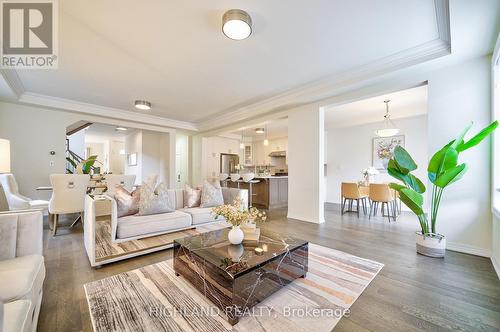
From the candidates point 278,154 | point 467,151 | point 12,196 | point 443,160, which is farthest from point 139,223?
point 278,154

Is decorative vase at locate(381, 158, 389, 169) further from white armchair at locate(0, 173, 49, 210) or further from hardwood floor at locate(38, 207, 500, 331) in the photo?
white armchair at locate(0, 173, 49, 210)

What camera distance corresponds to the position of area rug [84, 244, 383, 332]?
1403 mm

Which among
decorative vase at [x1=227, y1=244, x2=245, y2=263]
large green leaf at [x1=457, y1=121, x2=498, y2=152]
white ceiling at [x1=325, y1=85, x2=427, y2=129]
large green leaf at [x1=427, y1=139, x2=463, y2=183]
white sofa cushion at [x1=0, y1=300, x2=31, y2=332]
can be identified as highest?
white ceiling at [x1=325, y1=85, x2=427, y2=129]

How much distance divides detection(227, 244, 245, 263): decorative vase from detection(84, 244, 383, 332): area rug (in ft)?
1.29

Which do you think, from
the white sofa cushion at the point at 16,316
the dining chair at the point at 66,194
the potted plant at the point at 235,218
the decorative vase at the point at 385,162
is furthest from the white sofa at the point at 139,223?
the decorative vase at the point at 385,162

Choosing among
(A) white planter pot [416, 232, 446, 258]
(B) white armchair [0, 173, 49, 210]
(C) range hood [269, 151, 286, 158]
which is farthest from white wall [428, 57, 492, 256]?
(B) white armchair [0, 173, 49, 210]

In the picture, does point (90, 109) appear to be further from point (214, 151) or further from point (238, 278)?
point (238, 278)

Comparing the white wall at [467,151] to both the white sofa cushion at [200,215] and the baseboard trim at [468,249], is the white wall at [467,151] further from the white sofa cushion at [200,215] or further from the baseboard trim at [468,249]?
the white sofa cushion at [200,215]

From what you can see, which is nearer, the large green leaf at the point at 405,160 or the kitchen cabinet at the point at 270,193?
the large green leaf at the point at 405,160

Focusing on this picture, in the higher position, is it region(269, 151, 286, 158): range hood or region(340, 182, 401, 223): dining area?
region(269, 151, 286, 158): range hood

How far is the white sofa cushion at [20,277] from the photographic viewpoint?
107 centimetres

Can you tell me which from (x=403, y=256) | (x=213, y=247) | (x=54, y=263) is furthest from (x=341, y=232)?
(x=54, y=263)

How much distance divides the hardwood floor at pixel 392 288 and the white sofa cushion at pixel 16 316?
0.54 meters

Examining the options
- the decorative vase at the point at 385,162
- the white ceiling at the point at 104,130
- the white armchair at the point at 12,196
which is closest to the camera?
the white armchair at the point at 12,196
